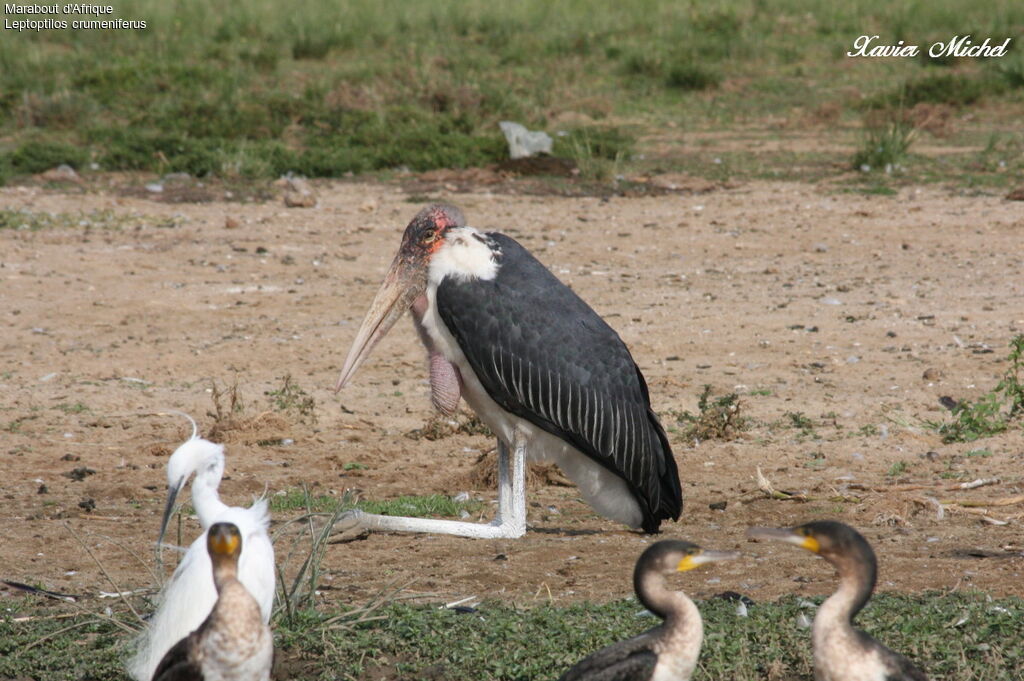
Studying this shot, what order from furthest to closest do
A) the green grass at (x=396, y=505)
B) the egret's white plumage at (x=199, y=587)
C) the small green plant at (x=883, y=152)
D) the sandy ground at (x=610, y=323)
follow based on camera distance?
1. the small green plant at (x=883, y=152)
2. the green grass at (x=396, y=505)
3. the sandy ground at (x=610, y=323)
4. the egret's white plumage at (x=199, y=587)

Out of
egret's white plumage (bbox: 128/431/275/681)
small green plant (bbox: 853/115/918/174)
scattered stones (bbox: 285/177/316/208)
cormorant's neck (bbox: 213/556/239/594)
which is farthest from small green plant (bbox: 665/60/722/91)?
cormorant's neck (bbox: 213/556/239/594)

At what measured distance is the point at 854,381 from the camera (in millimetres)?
7570

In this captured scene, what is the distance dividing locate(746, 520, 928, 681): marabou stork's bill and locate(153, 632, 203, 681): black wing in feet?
4.36

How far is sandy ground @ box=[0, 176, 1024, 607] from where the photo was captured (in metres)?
5.23

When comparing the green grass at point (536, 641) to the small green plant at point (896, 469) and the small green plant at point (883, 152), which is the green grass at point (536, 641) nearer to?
the small green plant at point (896, 469)

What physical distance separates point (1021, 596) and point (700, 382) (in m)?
3.25

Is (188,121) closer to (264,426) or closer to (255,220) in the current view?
(255,220)

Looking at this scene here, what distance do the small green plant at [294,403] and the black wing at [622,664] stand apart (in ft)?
12.5

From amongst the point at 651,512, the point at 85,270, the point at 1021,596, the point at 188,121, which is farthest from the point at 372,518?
the point at 188,121

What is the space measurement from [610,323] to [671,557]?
5144 millimetres

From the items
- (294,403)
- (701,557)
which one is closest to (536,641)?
(701,557)

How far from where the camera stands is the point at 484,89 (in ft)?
49.1

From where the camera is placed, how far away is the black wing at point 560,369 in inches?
215

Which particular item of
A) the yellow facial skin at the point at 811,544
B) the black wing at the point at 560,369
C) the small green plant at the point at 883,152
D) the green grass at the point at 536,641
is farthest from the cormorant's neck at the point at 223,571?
the small green plant at the point at 883,152
